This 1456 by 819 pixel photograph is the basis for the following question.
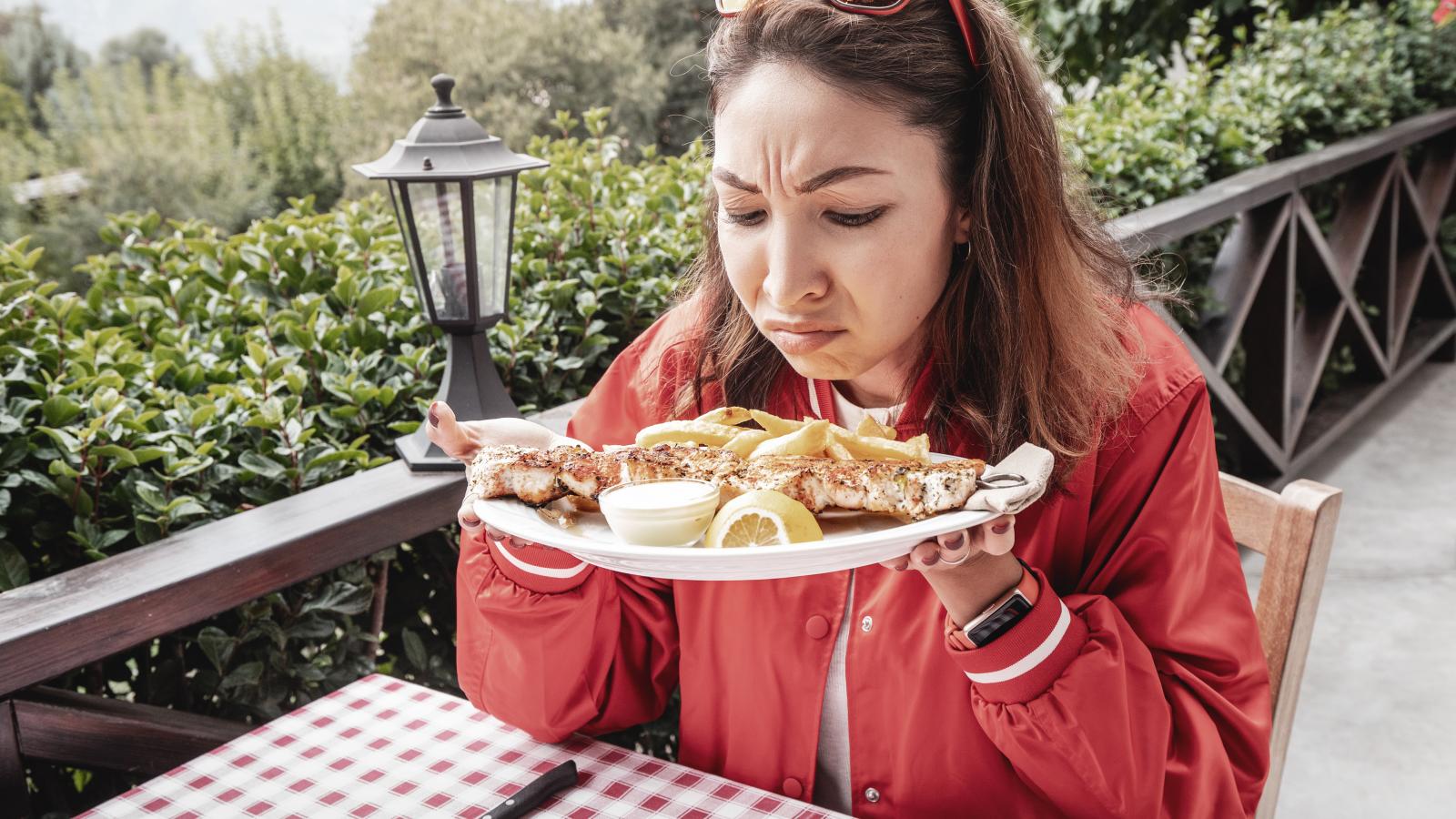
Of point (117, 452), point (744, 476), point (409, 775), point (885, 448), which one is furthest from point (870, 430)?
point (117, 452)

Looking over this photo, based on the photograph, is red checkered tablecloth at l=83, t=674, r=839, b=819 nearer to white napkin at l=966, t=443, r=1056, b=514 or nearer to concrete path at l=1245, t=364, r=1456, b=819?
white napkin at l=966, t=443, r=1056, b=514

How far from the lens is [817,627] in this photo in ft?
4.47

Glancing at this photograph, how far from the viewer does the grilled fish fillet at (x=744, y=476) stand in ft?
3.37

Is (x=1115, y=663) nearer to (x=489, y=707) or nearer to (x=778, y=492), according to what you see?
(x=778, y=492)

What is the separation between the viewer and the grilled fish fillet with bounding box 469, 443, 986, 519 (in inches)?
40.4

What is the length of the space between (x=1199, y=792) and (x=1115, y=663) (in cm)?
18

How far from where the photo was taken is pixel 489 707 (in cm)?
139

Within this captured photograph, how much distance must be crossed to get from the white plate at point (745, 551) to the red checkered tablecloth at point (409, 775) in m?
0.33

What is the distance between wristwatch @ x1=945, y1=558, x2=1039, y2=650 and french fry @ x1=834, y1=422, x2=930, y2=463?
154mm

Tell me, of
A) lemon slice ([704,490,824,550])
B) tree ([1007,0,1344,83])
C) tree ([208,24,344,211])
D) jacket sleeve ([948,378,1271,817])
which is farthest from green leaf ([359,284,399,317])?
tree ([208,24,344,211])

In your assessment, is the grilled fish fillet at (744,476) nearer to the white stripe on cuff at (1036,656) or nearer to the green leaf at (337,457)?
the white stripe on cuff at (1036,656)

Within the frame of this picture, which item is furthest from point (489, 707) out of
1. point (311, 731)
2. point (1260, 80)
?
point (1260, 80)

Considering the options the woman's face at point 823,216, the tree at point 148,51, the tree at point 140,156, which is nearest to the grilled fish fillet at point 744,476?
the woman's face at point 823,216

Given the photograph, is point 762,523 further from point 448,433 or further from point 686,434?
point 448,433
